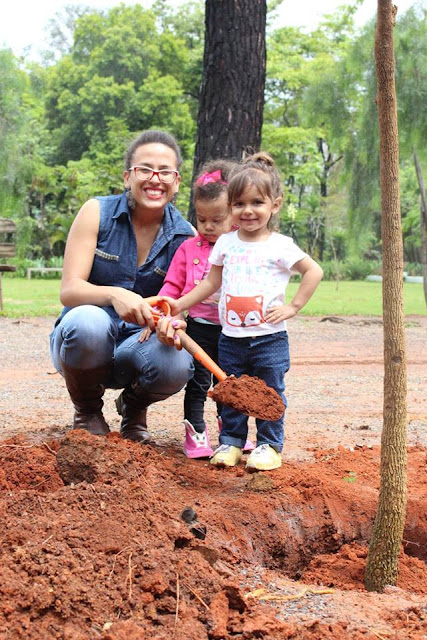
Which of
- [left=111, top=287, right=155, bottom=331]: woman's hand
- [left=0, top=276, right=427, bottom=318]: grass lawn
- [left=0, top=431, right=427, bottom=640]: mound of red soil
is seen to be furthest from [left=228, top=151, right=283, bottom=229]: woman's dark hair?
[left=0, top=276, right=427, bottom=318]: grass lawn

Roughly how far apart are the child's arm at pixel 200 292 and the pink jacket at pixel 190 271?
0.40 ft

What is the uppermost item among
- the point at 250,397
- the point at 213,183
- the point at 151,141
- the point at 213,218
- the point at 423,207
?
the point at 423,207

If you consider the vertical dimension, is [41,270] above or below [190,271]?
below

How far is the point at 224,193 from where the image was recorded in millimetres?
3436

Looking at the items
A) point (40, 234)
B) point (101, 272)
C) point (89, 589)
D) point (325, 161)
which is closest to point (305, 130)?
point (325, 161)

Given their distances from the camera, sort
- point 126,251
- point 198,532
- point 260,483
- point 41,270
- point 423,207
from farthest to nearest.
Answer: point 41,270, point 423,207, point 126,251, point 260,483, point 198,532

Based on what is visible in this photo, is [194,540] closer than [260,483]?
Yes

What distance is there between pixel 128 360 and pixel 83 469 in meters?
0.92

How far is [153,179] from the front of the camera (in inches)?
137

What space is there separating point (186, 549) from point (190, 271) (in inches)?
63.3

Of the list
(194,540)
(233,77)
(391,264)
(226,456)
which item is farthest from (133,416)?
(233,77)

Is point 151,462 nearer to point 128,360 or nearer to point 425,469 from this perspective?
point 128,360

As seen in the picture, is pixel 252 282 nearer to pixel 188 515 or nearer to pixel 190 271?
pixel 190 271

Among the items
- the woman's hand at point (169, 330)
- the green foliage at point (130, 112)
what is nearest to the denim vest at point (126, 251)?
the woman's hand at point (169, 330)
